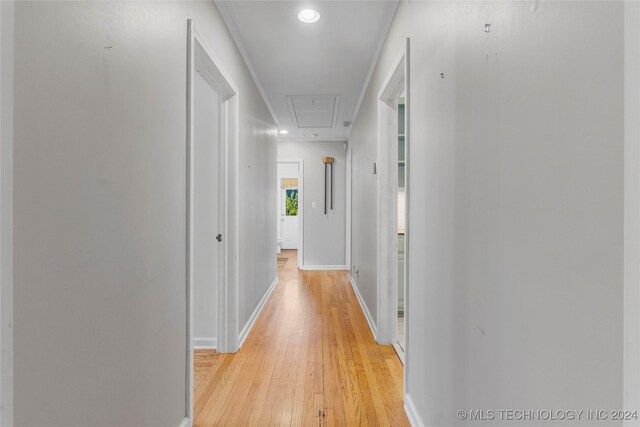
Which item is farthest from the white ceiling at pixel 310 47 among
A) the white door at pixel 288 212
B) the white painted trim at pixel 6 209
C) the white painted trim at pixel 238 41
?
the white door at pixel 288 212

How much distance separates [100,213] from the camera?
0.95 metres

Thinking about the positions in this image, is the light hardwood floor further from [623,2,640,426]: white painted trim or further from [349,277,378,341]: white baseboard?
[623,2,640,426]: white painted trim

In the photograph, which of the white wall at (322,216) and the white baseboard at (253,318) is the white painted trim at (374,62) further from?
the white baseboard at (253,318)

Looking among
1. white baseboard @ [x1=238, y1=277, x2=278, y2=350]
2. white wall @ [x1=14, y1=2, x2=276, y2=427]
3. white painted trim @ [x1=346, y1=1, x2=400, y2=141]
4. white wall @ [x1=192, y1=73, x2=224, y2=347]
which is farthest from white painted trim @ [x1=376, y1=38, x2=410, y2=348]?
white wall @ [x1=14, y1=2, x2=276, y2=427]

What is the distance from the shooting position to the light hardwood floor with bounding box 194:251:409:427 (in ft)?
5.73

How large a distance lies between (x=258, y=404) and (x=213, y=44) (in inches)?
84.4

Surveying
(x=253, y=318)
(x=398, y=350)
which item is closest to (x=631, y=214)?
(x=398, y=350)

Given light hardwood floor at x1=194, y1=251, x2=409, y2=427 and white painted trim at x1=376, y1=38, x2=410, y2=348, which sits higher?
white painted trim at x1=376, y1=38, x2=410, y2=348

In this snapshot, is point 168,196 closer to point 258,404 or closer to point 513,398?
point 258,404

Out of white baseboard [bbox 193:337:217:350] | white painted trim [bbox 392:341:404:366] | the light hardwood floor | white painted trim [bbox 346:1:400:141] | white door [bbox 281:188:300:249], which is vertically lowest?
the light hardwood floor

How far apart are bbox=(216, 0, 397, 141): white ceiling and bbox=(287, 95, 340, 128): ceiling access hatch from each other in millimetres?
12

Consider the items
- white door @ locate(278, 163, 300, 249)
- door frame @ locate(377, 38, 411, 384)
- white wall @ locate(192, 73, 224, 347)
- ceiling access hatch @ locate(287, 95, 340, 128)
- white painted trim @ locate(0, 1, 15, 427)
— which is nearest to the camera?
white painted trim @ locate(0, 1, 15, 427)

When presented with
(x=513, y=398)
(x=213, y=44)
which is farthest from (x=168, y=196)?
(x=513, y=398)

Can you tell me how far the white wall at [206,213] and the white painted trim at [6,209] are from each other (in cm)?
186
